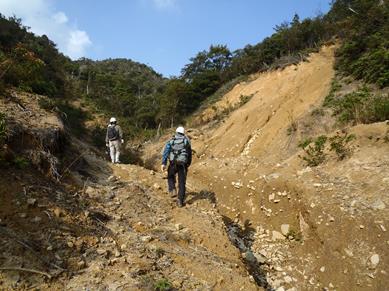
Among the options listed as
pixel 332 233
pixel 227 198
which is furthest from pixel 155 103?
pixel 332 233

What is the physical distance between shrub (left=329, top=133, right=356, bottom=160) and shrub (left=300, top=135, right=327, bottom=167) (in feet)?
1.14

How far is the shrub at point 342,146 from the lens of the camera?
9914 mm

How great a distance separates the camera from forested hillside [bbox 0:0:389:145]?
13.0 m

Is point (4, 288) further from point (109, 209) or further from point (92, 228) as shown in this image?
point (109, 209)

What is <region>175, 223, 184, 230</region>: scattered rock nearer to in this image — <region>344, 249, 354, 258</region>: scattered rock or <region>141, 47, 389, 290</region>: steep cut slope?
<region>141, 47, 389, 290</region>: steep cut slope

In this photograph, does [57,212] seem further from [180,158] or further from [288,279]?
[288,279]

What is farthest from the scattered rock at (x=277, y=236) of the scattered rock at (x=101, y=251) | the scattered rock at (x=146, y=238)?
the scattered rock at (x=101, y=251)

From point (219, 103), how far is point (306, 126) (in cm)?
1213

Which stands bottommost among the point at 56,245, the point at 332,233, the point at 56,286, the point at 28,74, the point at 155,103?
the point at 332,233

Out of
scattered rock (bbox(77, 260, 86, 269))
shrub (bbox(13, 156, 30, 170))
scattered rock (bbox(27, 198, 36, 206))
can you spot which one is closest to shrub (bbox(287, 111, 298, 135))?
shrub (bbox(13, 156, 30, 170))

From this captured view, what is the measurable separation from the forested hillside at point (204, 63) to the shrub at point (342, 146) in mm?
4074

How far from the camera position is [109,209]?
6898mm

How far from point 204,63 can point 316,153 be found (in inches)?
1058

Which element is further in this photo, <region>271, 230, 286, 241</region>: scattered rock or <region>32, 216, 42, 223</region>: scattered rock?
<region>271, 230, 286, 241</region>: scattered rock
